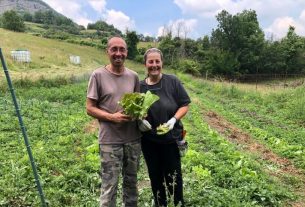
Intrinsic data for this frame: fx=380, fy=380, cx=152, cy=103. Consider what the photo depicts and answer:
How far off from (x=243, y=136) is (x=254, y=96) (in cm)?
1172

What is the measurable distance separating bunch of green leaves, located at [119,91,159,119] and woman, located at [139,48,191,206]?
207mm

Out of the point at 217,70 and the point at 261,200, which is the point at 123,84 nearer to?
the point at 261,200

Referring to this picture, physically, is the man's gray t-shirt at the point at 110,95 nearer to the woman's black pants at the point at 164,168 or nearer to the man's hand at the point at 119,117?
the man's hand at the point at 119,117

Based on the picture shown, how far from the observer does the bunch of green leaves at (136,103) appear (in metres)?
3.97

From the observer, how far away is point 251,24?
55094 mm

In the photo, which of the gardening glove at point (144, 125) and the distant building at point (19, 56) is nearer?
the gardening glove at point (144, 125)

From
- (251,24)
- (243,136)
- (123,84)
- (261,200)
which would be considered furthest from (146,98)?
Answer: (251,24)

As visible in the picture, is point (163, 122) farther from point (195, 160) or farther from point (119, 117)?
point (195, 160)

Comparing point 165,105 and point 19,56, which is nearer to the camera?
point 165,105

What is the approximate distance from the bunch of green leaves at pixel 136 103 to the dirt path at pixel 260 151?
341 centimetres

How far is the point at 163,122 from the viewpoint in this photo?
4336mm

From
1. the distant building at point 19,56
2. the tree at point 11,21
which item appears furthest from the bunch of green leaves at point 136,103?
the tree at point 11,21

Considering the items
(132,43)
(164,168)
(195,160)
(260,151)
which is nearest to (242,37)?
(132,43)

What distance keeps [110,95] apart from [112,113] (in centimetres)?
20
